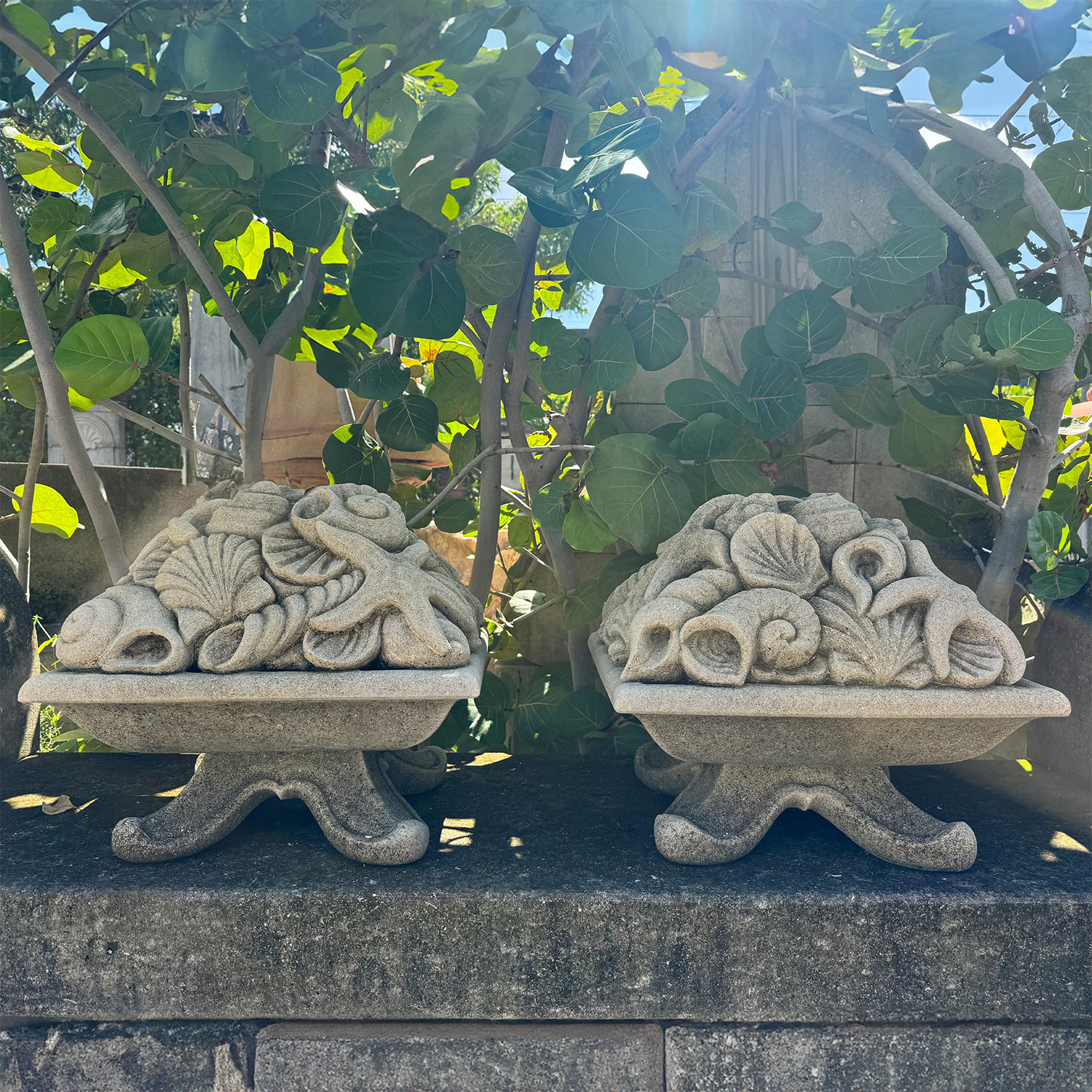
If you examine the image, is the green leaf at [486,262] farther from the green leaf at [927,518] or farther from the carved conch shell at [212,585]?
the green leaf at [927,518]

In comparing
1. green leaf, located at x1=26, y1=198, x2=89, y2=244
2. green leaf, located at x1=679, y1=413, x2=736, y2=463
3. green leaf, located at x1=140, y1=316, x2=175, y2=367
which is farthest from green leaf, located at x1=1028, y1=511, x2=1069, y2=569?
green leaf, located at x1=26, y1=198, x2=89, y2=244

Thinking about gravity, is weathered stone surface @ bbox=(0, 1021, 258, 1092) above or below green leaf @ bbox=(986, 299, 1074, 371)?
below

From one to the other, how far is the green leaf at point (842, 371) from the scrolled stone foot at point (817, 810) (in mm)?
949

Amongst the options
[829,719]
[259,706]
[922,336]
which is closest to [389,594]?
[259,706]

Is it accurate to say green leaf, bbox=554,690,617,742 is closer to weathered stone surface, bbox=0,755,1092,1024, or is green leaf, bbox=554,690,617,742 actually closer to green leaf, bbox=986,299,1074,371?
weathered stone surface, bbox=0,755,1092,1024

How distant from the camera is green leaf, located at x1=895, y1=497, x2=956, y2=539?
2471mm

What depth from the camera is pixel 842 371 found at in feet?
6.88

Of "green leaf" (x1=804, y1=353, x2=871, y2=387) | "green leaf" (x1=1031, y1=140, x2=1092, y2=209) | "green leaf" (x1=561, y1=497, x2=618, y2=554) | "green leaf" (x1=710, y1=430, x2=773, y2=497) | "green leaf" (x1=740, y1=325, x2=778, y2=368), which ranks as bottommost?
"green leaf" (x1=561, y1=497, x2=618, y2=554)

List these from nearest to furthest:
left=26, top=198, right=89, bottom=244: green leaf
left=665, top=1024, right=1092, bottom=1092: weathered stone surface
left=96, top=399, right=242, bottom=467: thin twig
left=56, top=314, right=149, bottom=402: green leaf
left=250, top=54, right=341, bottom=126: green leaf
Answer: left=665, top=1024, right=1092, bottom=1092: weathered stone surface → left=250, top=54, right=341, bottom=126: green leaf → left=56, top=314, right=149, bottom=402: green leaf → left=96, top=399, right=242, bottom=467: thin twig → left=26, top=198, right=89, bottom=244: green leaf

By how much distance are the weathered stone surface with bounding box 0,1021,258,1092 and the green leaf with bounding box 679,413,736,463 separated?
1.47 m

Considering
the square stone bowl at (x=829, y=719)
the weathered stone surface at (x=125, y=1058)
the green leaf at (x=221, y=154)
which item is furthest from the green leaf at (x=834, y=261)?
the weathered stone surface at (x=125, y=1058)

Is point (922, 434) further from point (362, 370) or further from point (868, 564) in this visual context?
point (362, 370)

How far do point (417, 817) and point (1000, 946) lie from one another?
106 cm

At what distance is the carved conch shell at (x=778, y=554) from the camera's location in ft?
5.26
